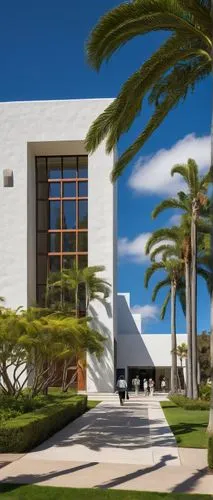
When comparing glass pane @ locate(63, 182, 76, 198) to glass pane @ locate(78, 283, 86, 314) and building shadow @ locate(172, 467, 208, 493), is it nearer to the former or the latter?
glass pane @ locate(78, 283, 86, 314)

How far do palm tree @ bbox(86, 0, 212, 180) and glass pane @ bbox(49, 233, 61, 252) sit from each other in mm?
35081

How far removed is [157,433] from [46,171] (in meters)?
36.4

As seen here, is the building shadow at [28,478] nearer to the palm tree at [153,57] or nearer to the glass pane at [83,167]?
the palm tree at [153,57]

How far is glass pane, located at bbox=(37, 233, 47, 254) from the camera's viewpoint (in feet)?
169

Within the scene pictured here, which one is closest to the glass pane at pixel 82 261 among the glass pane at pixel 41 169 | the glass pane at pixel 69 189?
the glass pane at pixel 69 189

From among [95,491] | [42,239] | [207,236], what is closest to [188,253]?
[207,236]

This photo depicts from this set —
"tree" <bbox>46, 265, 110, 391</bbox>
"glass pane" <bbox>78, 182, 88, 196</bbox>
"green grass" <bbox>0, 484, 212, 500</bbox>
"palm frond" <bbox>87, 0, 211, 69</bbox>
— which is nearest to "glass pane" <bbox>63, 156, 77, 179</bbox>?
"glass pane" <bbox>78, 182, 88, 196</bbox>

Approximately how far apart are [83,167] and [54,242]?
6.55m

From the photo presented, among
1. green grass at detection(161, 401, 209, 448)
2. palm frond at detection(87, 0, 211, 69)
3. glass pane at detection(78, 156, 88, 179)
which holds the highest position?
glass pane at detection(78, 156, 88, 179)

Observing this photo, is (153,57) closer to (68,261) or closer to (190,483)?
(190,483)

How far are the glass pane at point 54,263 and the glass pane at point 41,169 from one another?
6566mm

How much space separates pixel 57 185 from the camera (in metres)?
52.2

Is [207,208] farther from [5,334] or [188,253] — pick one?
[5,334]

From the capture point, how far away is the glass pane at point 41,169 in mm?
52719
